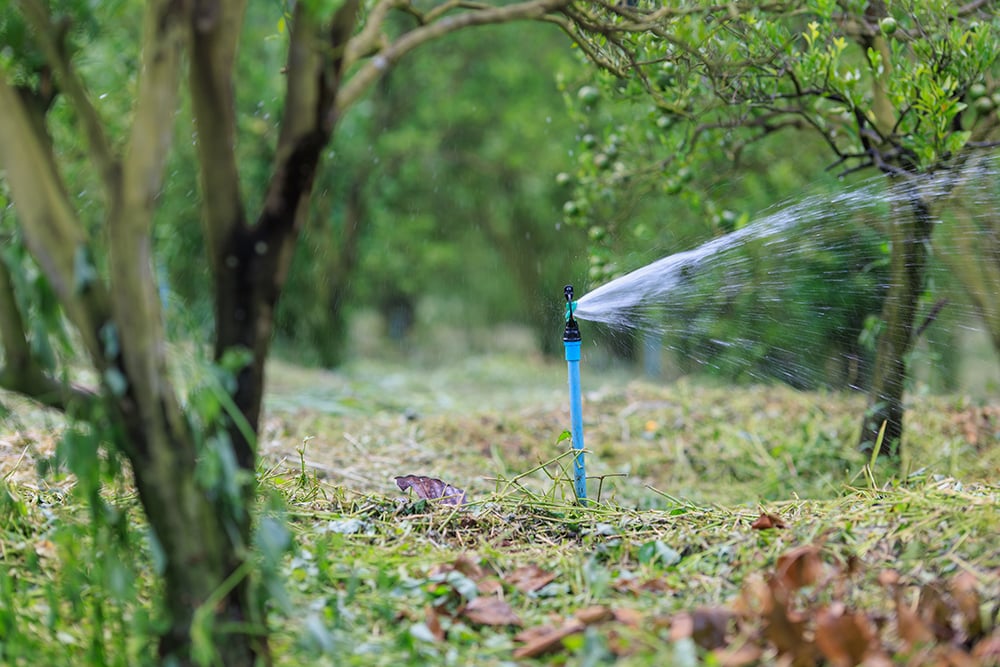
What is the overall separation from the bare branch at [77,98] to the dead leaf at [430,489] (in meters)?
1.44

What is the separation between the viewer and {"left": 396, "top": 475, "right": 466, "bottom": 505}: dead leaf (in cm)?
295

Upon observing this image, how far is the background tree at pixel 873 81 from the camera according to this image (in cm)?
344

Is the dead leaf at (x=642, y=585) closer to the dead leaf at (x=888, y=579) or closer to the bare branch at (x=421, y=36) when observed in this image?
the dead leaf at (x=888, y=579)

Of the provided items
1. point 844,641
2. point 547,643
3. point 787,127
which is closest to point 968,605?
point 844,641

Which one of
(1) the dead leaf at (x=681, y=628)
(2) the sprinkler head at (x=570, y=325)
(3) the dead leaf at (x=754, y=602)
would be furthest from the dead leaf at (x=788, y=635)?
(2) the sprinkler head at (x=570, y=325)

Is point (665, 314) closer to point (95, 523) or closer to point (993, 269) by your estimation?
point (993, 269)

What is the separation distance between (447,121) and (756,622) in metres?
11.3

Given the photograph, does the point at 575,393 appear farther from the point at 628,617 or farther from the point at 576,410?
the point at 628,617

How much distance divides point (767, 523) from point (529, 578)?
2.20 ft

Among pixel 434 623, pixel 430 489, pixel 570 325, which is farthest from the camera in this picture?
pixel 570 325

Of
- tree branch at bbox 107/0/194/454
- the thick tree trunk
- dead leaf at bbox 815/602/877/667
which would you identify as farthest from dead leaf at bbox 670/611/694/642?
tree branch at bbox 107/0/194/454

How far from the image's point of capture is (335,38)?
2.00 m

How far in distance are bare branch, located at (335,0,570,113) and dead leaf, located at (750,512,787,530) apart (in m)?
1.51

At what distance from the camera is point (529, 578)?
2404mm
